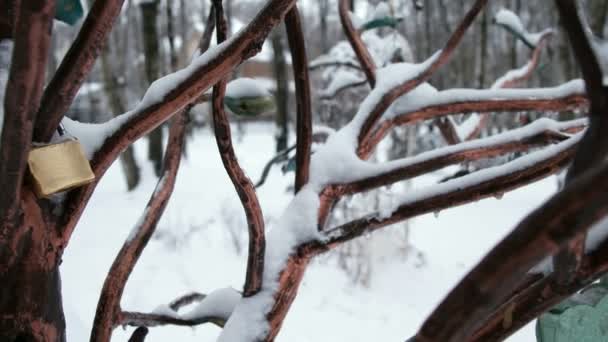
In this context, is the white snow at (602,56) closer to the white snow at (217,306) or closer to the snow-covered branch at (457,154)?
the snow-covered branch at (457,154)

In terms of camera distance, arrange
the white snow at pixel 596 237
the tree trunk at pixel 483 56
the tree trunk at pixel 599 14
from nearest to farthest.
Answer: the white snow at pixel 596 237
the tree trunk at pixel 483 56
the tree trunk at pixel 599 14

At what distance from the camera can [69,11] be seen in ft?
1.99

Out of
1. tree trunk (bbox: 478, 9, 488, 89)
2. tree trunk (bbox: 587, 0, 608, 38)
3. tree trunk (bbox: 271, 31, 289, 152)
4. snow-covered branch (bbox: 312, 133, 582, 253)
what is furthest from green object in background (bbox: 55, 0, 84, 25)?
tree trunk (bbox: 271, 31, 289, 152)

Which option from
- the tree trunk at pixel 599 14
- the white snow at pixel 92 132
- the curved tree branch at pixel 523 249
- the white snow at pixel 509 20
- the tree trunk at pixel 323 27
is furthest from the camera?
the tree trunk at pixel 323 27

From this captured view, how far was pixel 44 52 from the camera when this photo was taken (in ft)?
1.18

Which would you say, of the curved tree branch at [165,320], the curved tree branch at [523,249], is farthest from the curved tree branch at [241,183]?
the curved tree branch at [523,249]

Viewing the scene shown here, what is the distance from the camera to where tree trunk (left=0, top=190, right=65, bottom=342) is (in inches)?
17.6

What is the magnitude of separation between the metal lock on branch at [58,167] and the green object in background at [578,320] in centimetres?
52

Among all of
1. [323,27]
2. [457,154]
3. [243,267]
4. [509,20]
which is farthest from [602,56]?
[323,27]

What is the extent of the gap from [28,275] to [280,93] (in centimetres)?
677

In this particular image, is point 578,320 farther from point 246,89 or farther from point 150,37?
point 150,37

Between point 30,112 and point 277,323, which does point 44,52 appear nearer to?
point 30,112

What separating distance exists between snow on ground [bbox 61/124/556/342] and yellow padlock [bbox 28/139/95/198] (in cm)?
47

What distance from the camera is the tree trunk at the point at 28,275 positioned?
0.45 metres
